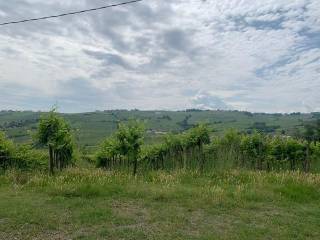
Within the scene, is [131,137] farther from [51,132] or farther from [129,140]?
[51,132]

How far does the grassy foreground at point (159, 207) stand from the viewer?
9.05 m

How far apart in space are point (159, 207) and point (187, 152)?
11.5m

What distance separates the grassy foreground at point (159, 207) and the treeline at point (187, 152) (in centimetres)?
412

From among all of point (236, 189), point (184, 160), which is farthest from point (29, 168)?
point (236, 189)

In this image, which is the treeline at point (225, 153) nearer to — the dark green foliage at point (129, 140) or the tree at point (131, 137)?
the dark green foliage at point (129, 140)

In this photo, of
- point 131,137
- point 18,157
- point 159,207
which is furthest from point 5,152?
point 159,207

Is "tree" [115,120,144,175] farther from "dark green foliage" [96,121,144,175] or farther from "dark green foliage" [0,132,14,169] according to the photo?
"dark green foliage" [0,132,14,169]

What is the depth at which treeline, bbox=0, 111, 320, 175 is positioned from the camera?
20594 millimetres

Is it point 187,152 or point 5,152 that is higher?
point 5,152

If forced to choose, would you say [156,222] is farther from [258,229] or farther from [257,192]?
[257,192]

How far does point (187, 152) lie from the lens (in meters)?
22.9

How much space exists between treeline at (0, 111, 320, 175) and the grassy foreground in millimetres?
4119

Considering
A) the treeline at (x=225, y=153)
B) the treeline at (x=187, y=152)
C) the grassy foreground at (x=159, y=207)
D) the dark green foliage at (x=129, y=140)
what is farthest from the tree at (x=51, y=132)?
the treeline at (x=225, y=153)

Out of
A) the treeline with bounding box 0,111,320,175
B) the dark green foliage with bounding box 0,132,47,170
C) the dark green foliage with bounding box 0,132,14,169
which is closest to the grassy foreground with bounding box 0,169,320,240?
the dark green foliage with bounding box 0,132,14,169
